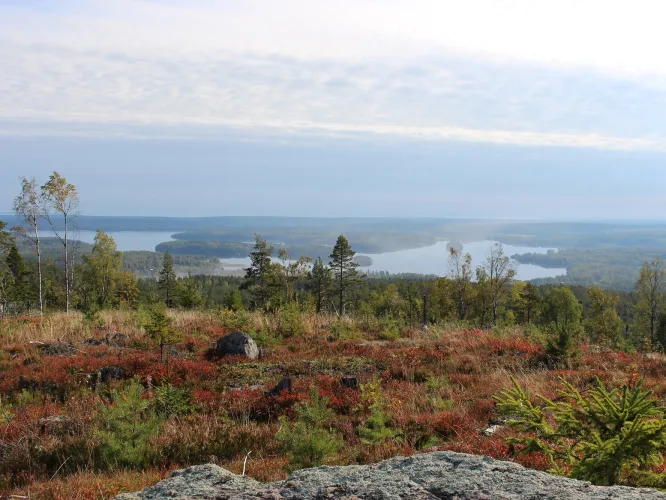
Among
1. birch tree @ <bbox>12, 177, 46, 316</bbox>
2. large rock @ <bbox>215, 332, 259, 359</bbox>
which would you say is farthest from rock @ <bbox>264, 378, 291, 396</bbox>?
birch tree @ <bbox>12, 177, 46, 316</bbox>

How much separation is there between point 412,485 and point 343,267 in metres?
48.6

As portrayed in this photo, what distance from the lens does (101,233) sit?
201 ft

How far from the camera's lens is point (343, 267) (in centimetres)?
5116

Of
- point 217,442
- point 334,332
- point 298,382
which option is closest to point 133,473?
point 217,442

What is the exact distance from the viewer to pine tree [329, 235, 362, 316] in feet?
164

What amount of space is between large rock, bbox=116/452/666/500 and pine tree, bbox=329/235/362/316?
45571 millimetres

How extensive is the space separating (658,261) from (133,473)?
73444 mm

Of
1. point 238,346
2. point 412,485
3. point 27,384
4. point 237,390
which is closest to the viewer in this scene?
Result: point 412,485

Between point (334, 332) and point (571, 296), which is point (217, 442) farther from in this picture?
point (571, 296)

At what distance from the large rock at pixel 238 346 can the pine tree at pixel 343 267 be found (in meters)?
35.6

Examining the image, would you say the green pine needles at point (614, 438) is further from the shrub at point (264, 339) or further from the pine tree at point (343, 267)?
the pine tree at point (343, 267)

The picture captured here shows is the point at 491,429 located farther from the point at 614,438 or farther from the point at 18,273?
the point at 18,273

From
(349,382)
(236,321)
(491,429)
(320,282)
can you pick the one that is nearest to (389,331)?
(236,321)

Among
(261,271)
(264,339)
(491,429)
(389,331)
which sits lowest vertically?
(261,271)
